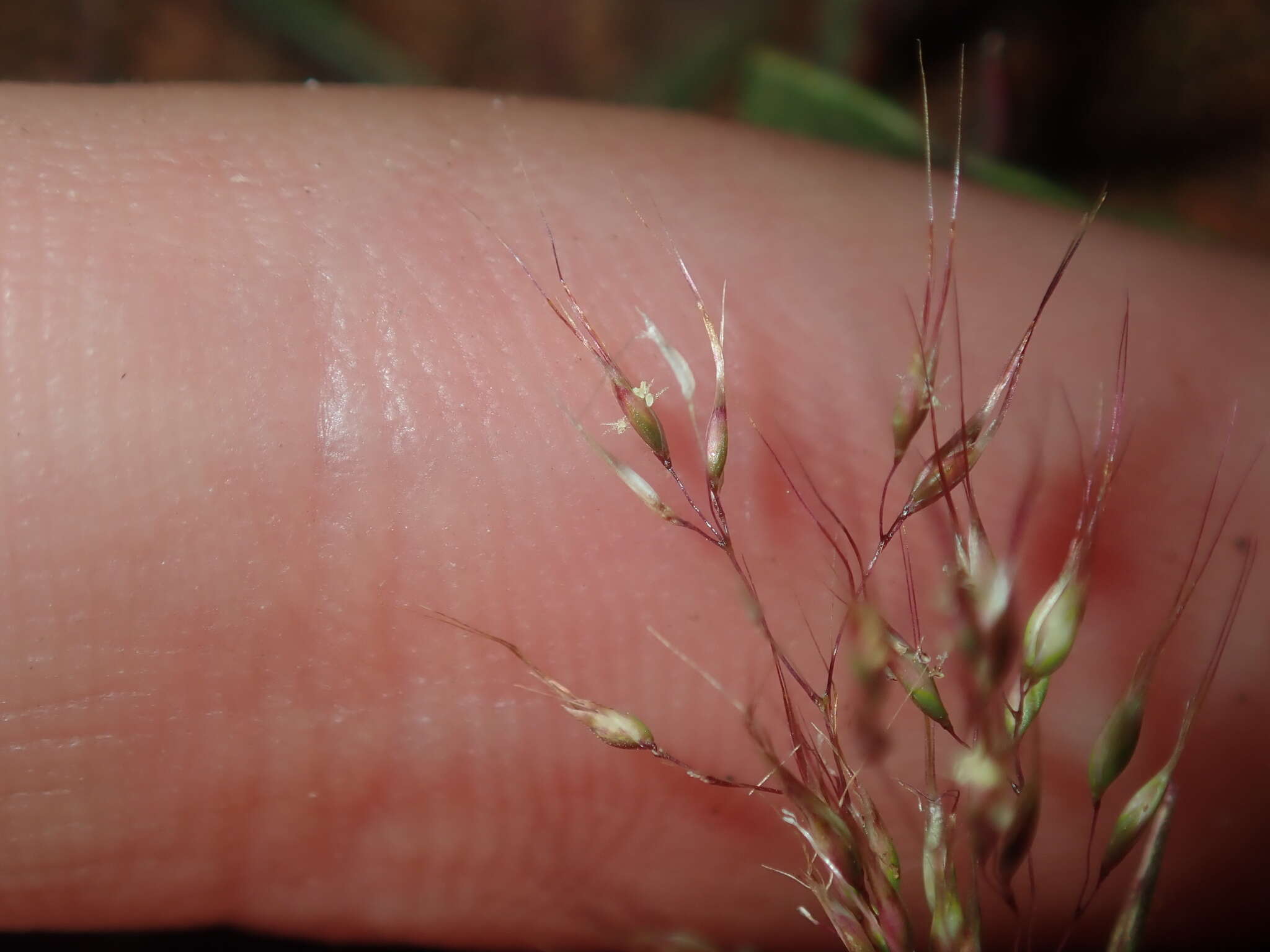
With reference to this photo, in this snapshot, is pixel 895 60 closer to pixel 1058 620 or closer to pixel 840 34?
pixel 840 34

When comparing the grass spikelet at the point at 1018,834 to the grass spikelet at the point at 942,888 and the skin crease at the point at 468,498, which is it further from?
the skin crease at the point at 468,498

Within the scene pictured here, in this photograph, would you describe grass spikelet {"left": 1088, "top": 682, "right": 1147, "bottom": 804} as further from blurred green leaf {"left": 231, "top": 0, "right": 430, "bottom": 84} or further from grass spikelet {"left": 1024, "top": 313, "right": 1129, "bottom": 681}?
blurred green leaf {"left": 231, "top": 0, "right": 430, "bottom": 84}

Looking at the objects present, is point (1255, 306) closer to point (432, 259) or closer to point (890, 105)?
point (890, 105)

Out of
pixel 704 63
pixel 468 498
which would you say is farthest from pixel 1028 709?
pixel 704 63

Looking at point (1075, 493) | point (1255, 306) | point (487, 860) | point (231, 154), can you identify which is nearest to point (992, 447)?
point (1075, 493)

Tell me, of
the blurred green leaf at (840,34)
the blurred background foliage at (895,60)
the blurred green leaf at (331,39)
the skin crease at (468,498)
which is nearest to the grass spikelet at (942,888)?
the skin crease at (468,498)

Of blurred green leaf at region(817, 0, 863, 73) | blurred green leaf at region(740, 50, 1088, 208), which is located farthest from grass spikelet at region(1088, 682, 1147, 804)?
blurred green leaf at region(817, 0, 863, 73)
